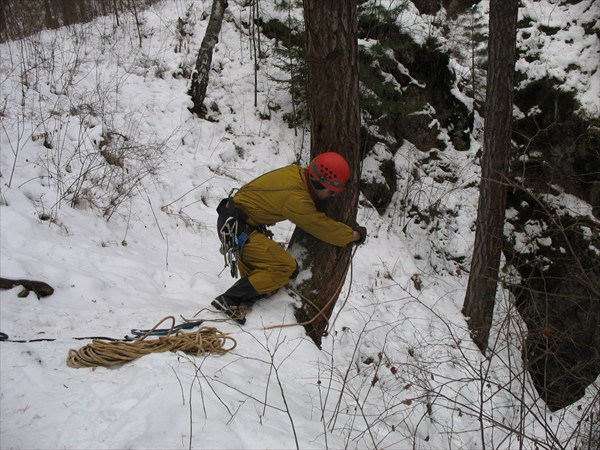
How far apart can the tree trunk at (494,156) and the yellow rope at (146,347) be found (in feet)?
10.8

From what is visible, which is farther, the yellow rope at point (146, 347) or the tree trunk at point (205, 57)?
the tree trunk at point (205, 57)

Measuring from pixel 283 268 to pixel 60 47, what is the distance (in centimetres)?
767

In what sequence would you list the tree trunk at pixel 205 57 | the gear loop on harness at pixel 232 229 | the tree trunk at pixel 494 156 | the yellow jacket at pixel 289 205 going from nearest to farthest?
the yellow jacket at pixel 289 205 → the gear loop on harness at pixel 232 229 → the tree trunk at pixel 494 156 → the tree trunk at pixel 205 57

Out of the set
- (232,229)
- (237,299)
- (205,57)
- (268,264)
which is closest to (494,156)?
(268,264)

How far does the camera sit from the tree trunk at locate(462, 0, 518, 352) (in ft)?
16.5

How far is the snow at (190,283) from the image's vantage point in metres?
2.04

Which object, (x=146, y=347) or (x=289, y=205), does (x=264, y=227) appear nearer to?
(x=289, y=205)

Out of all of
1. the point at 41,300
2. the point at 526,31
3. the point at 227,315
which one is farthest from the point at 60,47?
the point at 526,31

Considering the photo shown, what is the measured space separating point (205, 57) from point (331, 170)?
600 cm

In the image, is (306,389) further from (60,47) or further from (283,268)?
(60,47)

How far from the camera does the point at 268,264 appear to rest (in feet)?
11.0

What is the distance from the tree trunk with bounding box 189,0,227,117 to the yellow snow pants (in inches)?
205

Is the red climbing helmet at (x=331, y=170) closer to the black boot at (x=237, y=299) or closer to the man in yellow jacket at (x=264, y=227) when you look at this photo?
the man in yellow jacket at (x=264, y=227)

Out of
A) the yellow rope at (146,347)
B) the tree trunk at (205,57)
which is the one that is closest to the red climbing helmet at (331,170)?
the yellow rope at (146,347)
